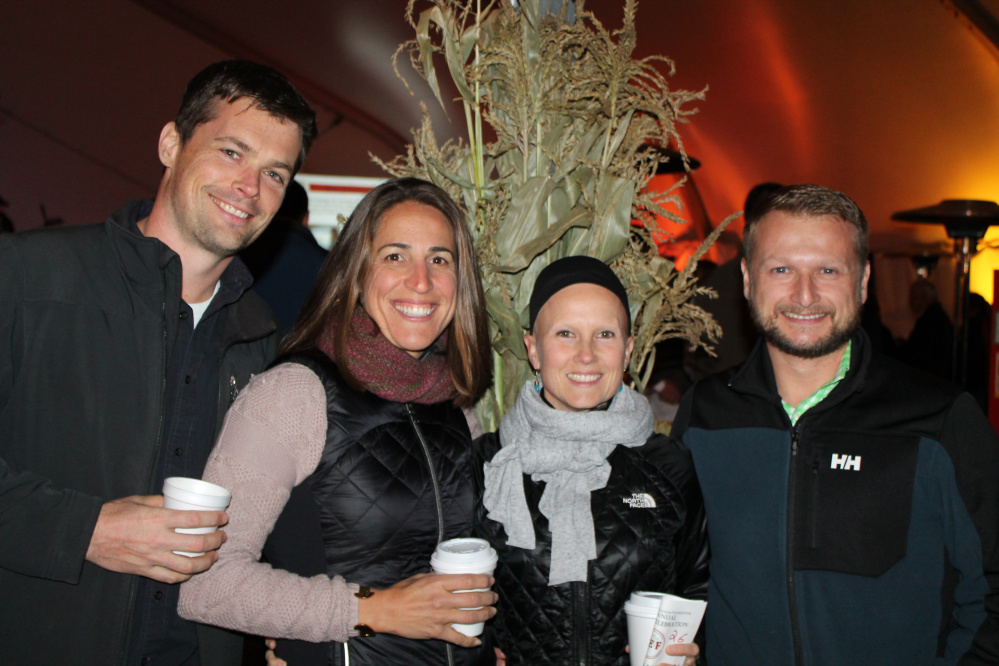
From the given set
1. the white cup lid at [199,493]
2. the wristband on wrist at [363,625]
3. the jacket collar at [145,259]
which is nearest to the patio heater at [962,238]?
the wristband on wrist at [363,625]

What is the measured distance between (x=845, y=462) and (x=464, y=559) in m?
1.06

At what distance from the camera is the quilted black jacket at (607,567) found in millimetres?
1693

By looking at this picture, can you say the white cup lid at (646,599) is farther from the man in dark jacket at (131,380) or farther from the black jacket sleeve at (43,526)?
the black jacket sleeve at (43,526)

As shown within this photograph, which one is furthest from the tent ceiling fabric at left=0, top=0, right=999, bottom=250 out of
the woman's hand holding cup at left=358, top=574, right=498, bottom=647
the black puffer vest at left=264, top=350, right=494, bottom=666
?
the woman's hand holding cup at left=358, top=574, right=498, bottom=647

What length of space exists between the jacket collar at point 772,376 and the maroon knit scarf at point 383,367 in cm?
86

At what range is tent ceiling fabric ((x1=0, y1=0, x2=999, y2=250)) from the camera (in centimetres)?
693

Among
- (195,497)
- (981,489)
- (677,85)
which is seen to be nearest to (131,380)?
(195,497)

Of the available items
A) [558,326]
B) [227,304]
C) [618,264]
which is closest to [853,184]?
[618,264]

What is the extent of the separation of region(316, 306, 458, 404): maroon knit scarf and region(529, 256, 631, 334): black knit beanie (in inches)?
14.6

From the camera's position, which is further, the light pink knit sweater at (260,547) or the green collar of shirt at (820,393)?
the green collar of shirt at (820,393)

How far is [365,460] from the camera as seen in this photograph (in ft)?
5.20

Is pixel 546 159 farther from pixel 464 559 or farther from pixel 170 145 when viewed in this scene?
pixel 464 559

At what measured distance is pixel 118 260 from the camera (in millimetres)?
1708

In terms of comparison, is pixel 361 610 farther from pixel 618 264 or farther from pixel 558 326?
pixel 618 264
